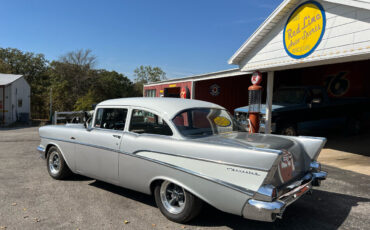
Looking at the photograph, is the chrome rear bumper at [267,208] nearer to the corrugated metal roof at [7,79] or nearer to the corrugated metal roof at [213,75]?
the corrugated metal roof at [213,75]

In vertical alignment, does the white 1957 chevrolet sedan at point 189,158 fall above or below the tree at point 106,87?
below

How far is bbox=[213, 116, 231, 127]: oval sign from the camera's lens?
390cm

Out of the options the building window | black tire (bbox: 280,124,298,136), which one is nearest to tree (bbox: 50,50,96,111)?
the building window

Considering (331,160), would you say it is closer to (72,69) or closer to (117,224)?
(117,224)

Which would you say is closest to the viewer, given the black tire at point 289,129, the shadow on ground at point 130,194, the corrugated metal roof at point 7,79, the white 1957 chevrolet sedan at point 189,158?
the white 1957 chevrolet sedan at point 189,158

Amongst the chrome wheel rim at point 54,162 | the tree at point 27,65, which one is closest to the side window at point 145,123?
the chrome wheel rim at point 54,162

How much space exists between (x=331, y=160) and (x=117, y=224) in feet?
19.4

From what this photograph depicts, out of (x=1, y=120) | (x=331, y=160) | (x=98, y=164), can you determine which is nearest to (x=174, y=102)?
(x=98, y=164)

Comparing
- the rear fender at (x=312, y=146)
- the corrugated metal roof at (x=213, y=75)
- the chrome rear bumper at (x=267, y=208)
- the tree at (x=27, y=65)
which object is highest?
the tree at (x=27, y=65)

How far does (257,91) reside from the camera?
28.4 feet

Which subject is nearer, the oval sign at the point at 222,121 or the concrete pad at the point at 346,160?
the oval sign at the point at 222,121

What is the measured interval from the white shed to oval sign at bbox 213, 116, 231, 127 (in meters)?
19.8

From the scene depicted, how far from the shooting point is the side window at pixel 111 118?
159 inches

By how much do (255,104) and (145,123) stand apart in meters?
5.60
